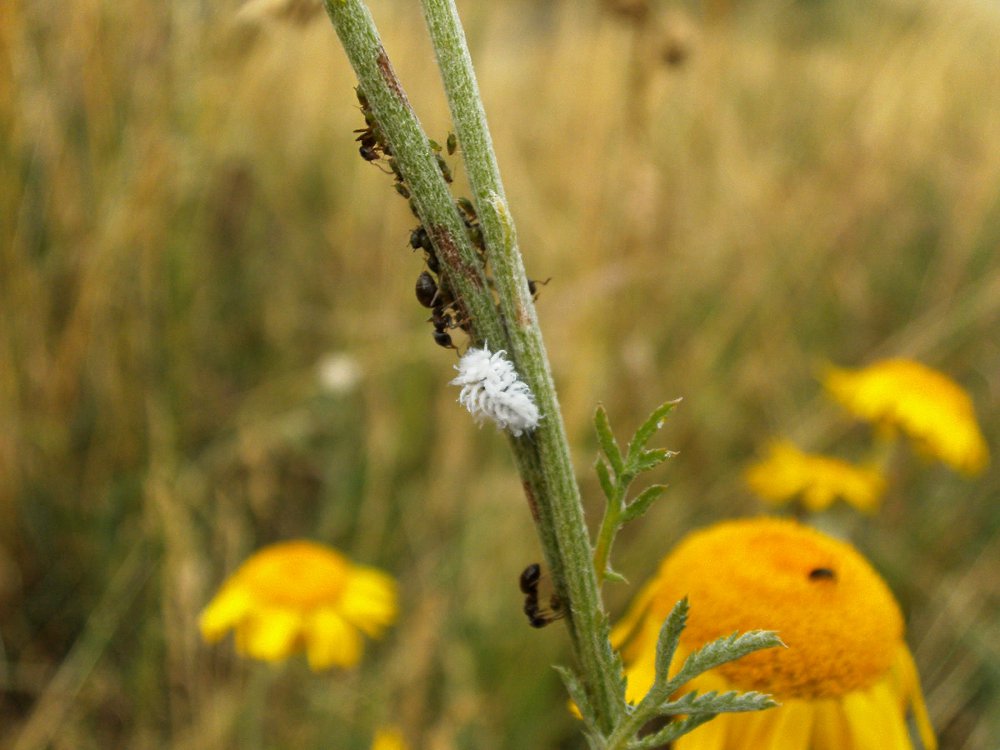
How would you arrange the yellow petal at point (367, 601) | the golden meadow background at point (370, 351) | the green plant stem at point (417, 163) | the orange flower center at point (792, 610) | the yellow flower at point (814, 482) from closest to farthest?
the green plant stem at point (417, 163) < the orange flower center at point (792, 610) < the yellow petal at point (367, 601) < the yellow flower at point (814, 482) < the golden meadow background at point (370, 351)

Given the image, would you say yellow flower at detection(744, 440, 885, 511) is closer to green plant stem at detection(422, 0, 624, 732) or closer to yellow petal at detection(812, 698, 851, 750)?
yellow petal at detection(812, 698, 851, 750)

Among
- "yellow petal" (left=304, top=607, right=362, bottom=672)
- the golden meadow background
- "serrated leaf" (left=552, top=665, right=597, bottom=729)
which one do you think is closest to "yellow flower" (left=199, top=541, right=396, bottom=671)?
"yellow petal" (left=304, top=607, right=362, bottom=672)

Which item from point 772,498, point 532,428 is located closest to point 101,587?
point 772,498

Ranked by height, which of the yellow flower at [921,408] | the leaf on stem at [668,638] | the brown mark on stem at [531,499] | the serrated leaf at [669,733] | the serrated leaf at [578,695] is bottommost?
the serrated leaf at [669,733]

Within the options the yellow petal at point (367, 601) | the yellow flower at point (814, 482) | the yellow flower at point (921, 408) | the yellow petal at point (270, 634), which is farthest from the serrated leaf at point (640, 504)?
the yellow flower at point (921, 408)

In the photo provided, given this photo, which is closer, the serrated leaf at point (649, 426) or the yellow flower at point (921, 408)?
the serrated leaf at point (649, 426)

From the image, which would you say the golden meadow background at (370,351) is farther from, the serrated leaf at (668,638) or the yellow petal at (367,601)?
Result: the serrated leaf at (668,638)

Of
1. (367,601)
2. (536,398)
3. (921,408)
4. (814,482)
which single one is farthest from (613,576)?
(921,408)
